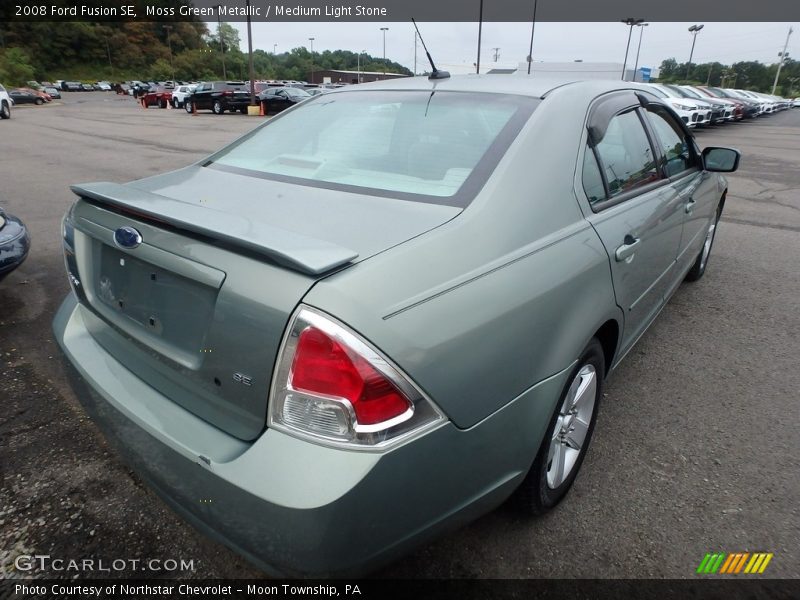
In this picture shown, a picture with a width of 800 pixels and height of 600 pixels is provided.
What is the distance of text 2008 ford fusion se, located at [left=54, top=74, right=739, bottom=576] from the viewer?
1.32 meters

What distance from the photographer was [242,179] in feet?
7.20

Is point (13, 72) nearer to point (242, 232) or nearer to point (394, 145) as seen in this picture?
point (394, 145)

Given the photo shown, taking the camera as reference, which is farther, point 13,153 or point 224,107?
point 224,107

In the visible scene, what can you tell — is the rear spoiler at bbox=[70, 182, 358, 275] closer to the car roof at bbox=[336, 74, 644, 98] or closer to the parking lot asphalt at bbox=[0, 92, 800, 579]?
the parking lot asphalt at bbox=[0, 92, 800, 579]

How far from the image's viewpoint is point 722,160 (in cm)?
364

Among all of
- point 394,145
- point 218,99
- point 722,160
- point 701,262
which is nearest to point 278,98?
point 218,99

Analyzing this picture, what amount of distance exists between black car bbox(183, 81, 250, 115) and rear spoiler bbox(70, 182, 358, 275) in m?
30.9

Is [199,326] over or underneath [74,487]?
over

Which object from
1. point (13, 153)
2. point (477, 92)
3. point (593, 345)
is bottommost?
point (13, 153)

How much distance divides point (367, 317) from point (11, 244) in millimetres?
3497

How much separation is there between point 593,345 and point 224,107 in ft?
104

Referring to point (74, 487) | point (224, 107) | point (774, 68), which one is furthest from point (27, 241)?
point (774, 68)

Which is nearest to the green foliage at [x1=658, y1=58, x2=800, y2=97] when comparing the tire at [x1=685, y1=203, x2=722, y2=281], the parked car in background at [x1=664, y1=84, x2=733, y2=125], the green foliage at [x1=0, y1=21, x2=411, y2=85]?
the green foliage at [x1=0, y1=21, x2=411, y2=85]

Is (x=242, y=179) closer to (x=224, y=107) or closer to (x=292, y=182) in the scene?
(x=292, y=182)
